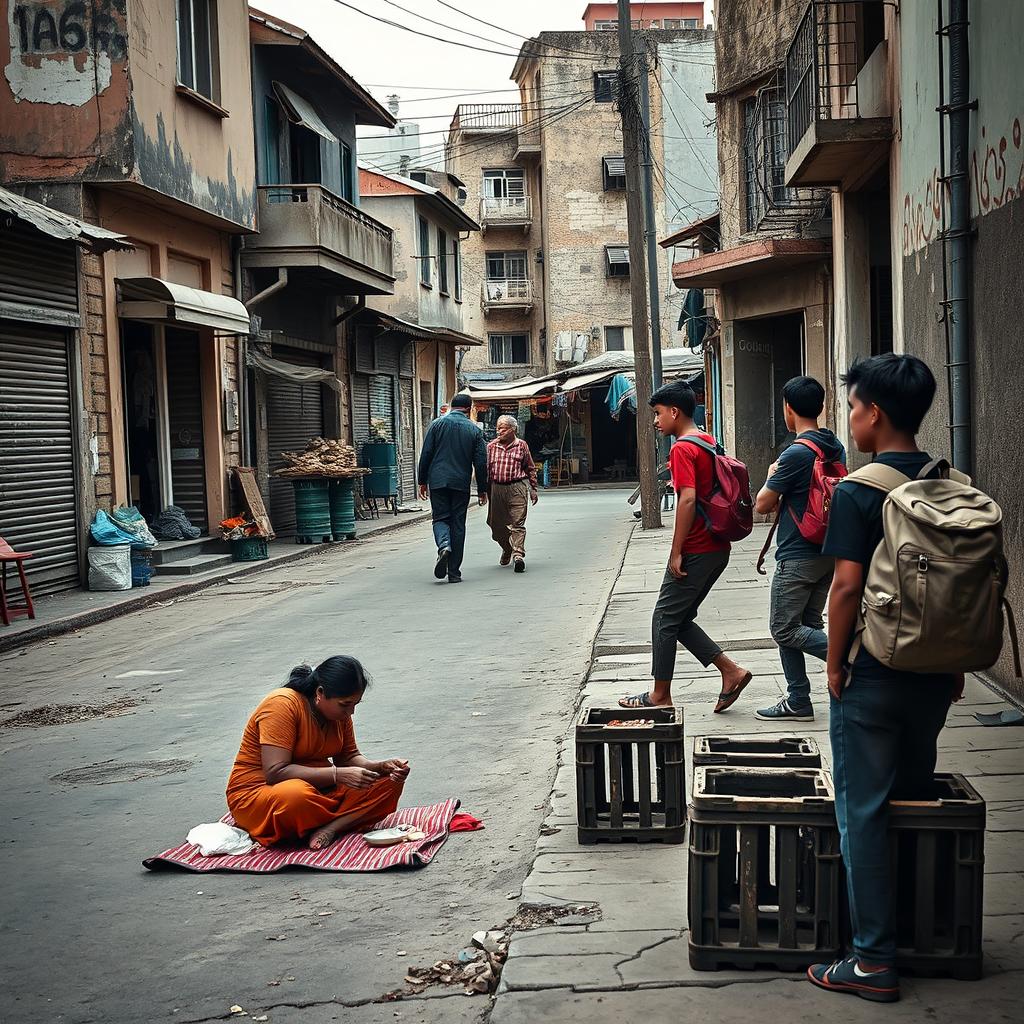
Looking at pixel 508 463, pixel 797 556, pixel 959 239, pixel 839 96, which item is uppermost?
pixel 839 96

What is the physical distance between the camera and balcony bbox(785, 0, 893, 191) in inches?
436

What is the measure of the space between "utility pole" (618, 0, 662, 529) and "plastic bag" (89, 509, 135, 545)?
26.1 ft

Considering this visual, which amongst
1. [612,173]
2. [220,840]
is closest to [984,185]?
[220,840]

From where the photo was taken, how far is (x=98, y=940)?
426 centimetres

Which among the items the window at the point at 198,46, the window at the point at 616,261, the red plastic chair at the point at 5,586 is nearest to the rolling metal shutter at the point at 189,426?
the window at the point at 198,46

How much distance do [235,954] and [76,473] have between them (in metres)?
11.4

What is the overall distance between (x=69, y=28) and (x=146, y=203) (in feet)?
7.38

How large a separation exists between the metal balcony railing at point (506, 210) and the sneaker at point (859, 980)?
49987mm

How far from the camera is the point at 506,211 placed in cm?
5219

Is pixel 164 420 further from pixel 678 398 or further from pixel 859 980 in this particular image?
pixel 859 980

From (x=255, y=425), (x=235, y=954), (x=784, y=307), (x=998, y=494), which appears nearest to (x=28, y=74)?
(x=255, y=425)

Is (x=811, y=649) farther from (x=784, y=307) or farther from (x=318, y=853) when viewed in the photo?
(x=784, y=307)

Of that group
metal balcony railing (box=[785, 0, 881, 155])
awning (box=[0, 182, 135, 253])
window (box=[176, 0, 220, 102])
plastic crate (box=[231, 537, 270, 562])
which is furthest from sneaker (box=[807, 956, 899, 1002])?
window (box=[176, 0, 220, 102])

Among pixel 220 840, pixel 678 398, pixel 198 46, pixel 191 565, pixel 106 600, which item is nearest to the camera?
pixel 220 840
